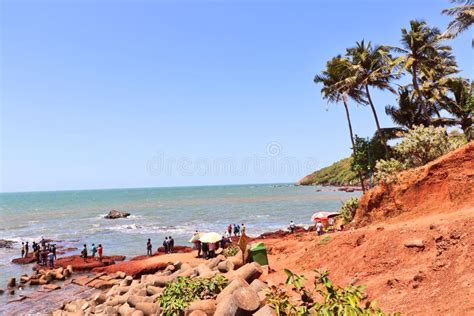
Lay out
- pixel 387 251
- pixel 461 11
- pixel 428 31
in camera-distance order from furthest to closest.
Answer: pixel 428 31
pixel 461 11
pixel 387 251

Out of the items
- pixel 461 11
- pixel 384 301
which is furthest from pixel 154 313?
pixel 461 11

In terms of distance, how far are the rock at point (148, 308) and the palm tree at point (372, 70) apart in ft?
87.2

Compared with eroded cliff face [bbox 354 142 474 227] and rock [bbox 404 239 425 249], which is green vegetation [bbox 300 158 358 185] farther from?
rock [bbox 404 239 425 249]

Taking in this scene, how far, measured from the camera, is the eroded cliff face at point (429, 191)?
17641 mm

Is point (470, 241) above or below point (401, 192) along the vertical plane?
below

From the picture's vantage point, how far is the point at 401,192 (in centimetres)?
2041

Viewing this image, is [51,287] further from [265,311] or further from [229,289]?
Answer: [265,311]

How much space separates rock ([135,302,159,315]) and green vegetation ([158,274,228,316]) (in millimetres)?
353

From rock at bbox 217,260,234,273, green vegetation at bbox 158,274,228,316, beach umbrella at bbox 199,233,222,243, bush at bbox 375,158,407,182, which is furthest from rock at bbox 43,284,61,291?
bush at bbox 375,158,407,182

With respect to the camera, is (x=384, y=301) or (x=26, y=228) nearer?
(x=384, y=301)

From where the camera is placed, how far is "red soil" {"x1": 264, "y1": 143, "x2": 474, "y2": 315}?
9836mm

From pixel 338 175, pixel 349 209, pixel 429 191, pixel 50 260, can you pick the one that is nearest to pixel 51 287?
pixel 50 260

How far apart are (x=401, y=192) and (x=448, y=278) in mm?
10837

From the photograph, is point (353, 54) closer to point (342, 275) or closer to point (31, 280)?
point (342, 275)
